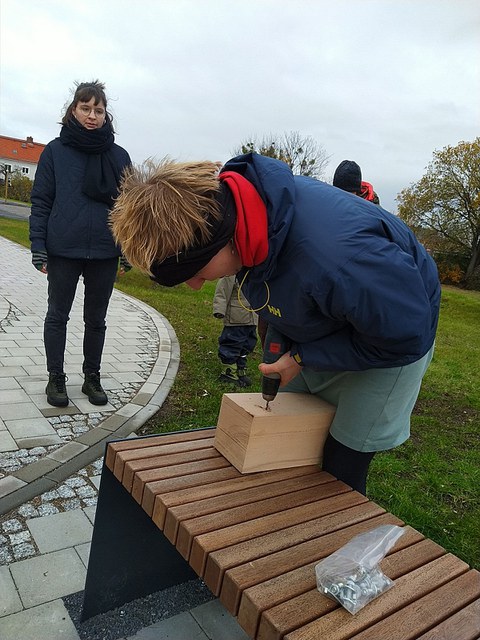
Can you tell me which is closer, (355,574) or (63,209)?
(355,574)

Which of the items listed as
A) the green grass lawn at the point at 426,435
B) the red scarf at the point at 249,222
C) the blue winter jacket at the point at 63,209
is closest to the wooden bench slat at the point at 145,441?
the red scarf at the point at 249,222

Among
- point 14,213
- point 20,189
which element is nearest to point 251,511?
point 14,213

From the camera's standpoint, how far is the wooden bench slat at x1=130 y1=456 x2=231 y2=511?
5.60ft

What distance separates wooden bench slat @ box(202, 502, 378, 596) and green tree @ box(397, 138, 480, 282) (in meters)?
25.6

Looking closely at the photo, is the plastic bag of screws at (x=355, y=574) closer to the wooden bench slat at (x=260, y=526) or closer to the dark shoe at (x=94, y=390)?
the wooden bench slat at (x=260, y=526)

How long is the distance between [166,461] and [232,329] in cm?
310

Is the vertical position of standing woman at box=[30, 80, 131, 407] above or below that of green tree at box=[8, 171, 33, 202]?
above

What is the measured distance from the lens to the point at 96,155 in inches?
132

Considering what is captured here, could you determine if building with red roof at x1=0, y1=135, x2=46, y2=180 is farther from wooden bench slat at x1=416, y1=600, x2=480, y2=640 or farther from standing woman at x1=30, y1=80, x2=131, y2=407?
wooden bench slat at x1=416, y1=600, x2=480, y2=640

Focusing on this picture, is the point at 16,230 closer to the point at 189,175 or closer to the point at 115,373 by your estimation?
the point at 115,373

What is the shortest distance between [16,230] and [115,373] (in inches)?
588

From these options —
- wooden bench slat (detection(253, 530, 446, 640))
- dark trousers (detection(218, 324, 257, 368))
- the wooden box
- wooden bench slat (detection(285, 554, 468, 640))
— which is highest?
the wooden box

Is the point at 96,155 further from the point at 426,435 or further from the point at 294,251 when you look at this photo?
the point at 426,435

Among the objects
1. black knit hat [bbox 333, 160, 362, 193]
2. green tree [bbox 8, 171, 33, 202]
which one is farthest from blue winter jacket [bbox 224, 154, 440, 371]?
green tree [bbox 8, 171, 33, 202]
